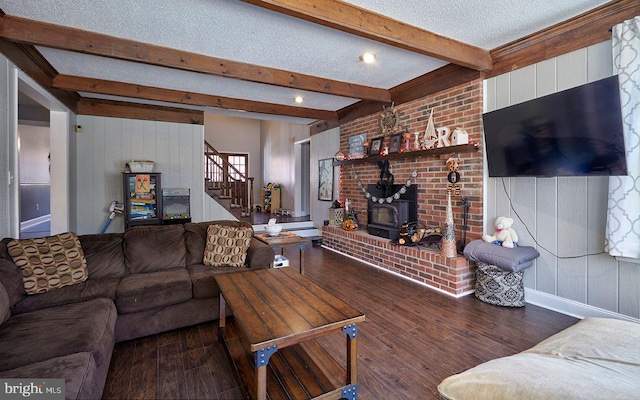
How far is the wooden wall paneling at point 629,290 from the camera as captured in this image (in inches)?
97.3

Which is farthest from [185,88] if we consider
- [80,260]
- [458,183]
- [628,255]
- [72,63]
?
[628,255]

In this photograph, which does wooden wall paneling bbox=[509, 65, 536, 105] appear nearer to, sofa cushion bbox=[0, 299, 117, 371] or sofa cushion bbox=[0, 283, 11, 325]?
sofa cushion bbox=[0, 299, 117, 371]

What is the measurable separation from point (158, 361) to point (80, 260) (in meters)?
1.22

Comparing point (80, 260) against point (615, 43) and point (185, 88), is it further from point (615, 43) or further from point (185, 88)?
point (615, 43)

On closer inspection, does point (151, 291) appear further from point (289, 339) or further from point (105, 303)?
point (289, 339)

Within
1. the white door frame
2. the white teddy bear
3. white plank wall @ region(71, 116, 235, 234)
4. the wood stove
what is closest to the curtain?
the white teddy bear

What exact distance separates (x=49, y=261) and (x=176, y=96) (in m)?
3.20

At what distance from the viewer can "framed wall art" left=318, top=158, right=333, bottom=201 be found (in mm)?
6480

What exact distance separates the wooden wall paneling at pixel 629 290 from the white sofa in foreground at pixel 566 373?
4.39ft

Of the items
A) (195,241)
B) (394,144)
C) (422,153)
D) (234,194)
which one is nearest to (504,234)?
(422,153)

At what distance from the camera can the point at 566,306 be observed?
2895 mm

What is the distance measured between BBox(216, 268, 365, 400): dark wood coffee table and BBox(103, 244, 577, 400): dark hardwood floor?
0.62 ft

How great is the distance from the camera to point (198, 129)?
6094mm

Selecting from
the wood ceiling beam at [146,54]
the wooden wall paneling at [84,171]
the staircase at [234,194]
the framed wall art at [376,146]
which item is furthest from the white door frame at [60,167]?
the framed wall art at [376,146]
